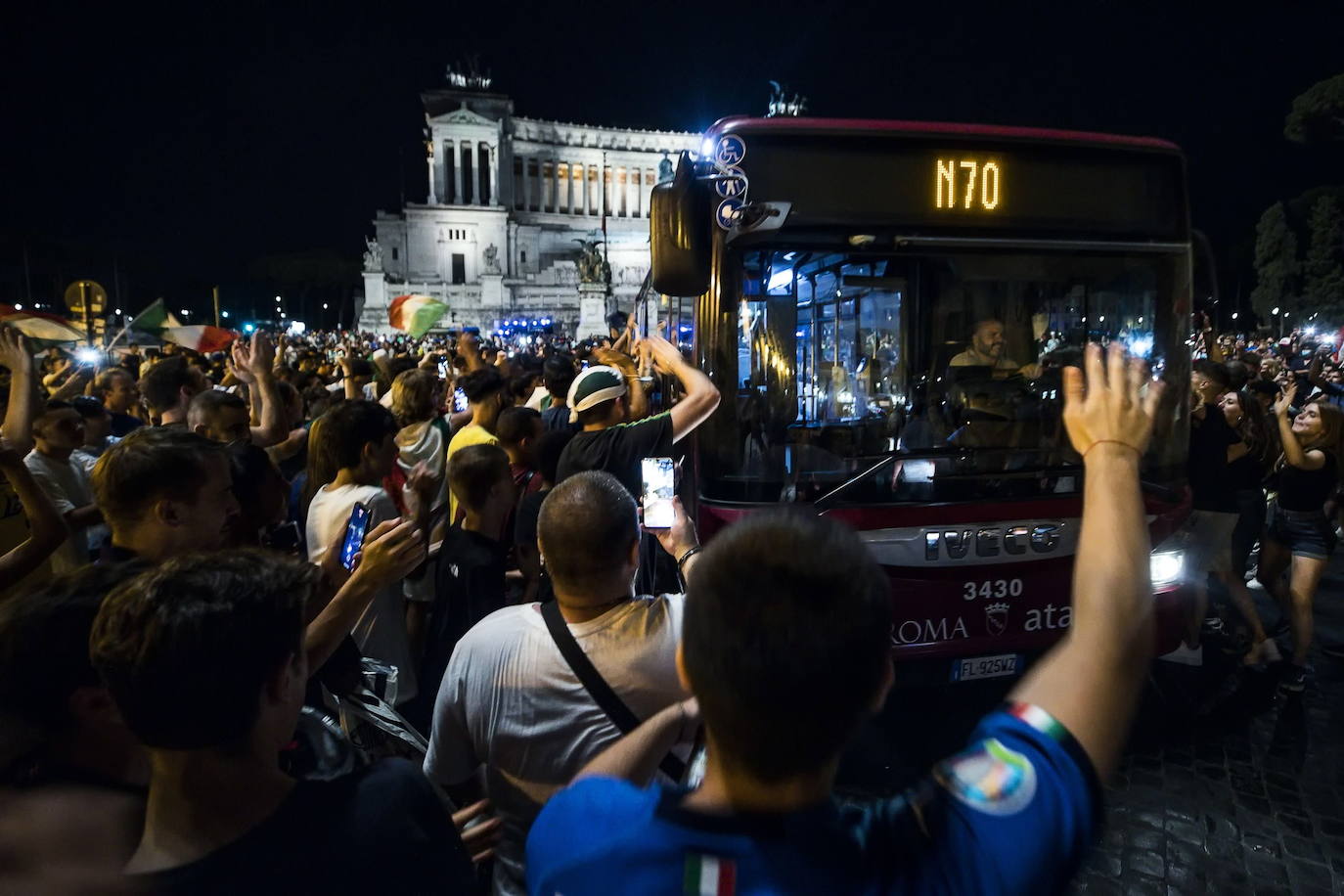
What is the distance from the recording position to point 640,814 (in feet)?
3.20

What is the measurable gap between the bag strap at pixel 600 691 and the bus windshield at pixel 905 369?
6.34ft

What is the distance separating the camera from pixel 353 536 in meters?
2.31

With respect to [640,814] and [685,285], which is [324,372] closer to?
[685,285]

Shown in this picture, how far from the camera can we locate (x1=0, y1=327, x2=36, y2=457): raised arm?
11.3 ft

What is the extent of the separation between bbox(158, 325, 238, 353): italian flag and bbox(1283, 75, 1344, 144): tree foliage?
3895 centimetres

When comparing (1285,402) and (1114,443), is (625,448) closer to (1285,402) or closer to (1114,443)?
(1114,443)

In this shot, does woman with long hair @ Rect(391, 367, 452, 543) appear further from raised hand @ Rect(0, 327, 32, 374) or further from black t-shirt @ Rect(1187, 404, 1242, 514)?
black t-shirt @ Rect(1187, 404, 1242, 514)

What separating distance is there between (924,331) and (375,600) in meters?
2.77

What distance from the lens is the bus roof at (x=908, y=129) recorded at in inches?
148

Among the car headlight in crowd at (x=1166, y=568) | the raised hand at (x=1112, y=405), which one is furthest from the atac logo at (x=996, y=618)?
the raised hand at (x=1112, y=405)

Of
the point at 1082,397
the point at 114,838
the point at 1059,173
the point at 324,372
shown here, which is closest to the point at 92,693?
the point at 114,838

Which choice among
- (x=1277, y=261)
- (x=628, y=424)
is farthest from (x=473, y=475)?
(x=1277, y=261)

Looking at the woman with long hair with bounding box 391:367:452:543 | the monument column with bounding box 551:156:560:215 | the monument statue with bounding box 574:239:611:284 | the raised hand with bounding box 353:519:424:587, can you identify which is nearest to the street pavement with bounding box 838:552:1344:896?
the raised hand with bounding box 353:519:424:587

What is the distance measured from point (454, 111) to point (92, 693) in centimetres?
8539
